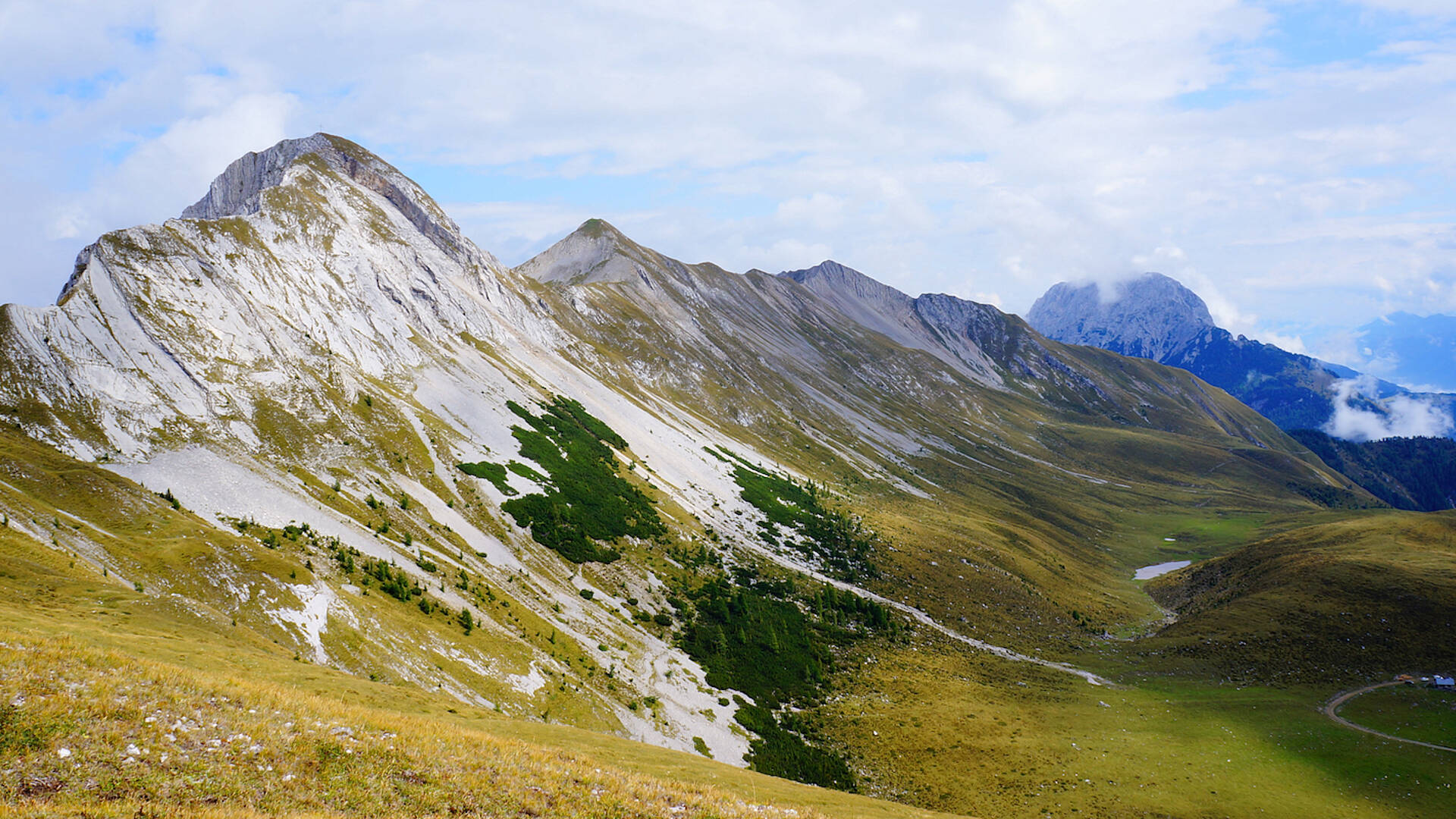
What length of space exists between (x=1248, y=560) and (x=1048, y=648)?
4555 cm

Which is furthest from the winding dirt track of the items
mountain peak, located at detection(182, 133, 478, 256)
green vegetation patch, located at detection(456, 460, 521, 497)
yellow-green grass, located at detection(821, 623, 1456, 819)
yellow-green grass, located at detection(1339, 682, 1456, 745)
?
mountain peak, located at detection(182, 133, 478, 256)

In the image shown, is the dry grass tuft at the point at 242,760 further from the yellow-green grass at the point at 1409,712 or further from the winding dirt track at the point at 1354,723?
the yellow-green grass at the point at 1409,712

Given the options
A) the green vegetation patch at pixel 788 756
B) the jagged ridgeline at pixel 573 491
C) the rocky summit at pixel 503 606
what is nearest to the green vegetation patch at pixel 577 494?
the jagged ridgeline at pixel 573 491

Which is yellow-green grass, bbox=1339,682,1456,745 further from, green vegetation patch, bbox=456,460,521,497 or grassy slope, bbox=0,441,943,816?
green vegetation patch, bbox=456,460,521,497

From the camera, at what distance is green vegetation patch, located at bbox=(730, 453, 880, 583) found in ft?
299

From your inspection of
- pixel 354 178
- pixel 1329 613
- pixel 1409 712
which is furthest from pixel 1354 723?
pixel 354 178

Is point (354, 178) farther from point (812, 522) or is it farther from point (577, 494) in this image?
point (812, 522)

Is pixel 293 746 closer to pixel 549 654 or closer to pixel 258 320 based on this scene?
pixel 549 654

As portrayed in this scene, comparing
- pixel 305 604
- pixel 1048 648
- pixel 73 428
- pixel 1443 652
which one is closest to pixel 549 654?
pixel 305 604

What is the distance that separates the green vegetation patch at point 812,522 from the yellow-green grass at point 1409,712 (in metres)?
48.7

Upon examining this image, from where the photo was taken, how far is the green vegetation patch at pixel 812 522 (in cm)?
9100

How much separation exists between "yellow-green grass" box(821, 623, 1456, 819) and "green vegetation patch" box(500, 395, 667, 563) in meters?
29.5

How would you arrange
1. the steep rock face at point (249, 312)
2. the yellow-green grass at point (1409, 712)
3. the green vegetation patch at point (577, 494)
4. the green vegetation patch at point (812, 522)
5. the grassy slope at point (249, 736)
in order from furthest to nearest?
the green vegetation patch at point (812, 522)
the green vegetation patch at point (577, 494)
the steep rock face at point (249, 312)
the yellow-green grass at point (1409, 712)
the grassy slope at point (249, 736)

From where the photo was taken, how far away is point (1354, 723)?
176ft
